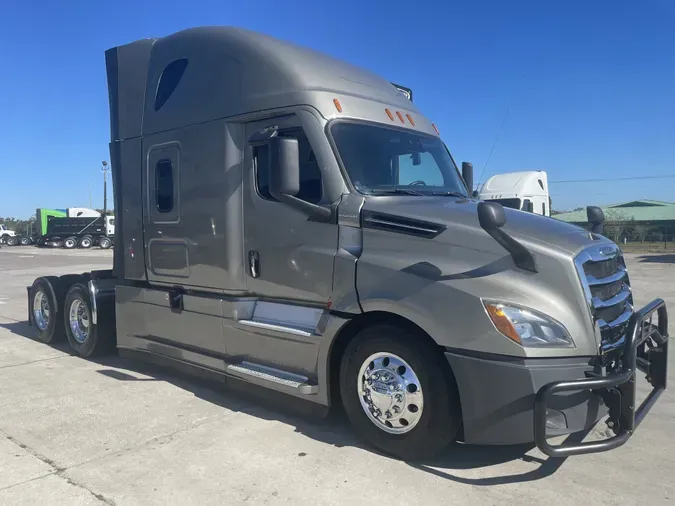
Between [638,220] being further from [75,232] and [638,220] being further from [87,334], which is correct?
[87,334]

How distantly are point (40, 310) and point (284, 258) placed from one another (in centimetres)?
556

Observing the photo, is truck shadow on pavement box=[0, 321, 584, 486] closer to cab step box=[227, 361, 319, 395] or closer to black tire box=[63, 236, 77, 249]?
cab step box=[227, 361, 319, 395]

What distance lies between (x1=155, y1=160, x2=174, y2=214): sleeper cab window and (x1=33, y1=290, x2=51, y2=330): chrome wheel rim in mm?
3567

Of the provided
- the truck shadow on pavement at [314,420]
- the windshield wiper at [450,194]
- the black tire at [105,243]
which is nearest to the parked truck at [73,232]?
the black tire at [105,243]

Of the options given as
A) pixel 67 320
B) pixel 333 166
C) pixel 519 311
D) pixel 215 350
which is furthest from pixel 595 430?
pixel 67 320

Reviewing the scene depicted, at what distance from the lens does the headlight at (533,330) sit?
11.1ft

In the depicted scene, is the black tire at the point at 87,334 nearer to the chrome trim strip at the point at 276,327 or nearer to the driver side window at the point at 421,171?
the chrome trim strip at the point at 276,327

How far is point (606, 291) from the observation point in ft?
12.5

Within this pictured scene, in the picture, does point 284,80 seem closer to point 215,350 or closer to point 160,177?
point 160,177

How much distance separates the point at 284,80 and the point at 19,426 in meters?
3.70

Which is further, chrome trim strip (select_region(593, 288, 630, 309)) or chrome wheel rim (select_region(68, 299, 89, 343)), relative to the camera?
chrome wheel rim (select_region(68, 299, 89, 343))

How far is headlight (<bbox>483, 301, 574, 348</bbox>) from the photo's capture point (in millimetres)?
3398

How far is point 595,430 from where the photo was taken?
4.41m

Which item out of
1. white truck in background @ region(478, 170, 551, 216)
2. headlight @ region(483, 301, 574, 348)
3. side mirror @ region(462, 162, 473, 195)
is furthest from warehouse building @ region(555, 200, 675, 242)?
headlight @ region(483, 301, 574, 348)
